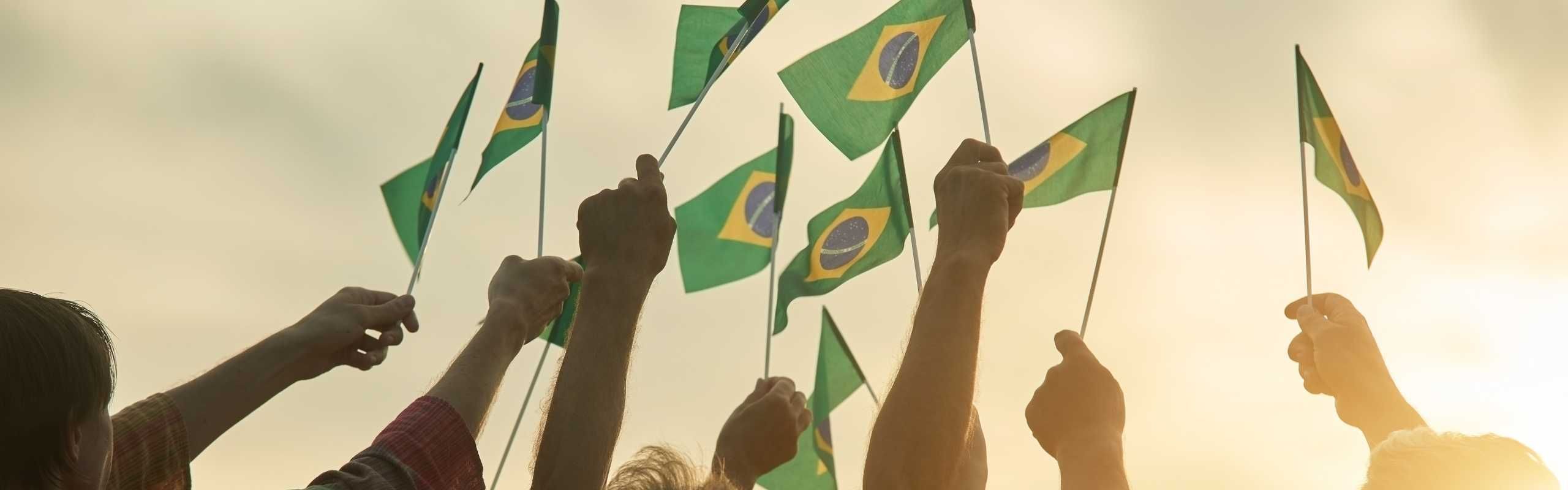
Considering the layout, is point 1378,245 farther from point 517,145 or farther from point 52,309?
point 52,309

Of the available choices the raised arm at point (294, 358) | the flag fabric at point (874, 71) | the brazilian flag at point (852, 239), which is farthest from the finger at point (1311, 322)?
the raised arm at point (294, 358)

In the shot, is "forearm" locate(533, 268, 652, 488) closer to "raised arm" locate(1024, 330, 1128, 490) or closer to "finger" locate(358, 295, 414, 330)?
"finger" locate(358, 295, 414, 330)

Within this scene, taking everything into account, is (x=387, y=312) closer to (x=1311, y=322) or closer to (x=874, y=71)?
(x=1311, y=322)

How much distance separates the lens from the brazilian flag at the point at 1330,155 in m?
7.51

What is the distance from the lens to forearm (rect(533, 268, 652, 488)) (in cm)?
210

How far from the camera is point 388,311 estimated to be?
3.02m

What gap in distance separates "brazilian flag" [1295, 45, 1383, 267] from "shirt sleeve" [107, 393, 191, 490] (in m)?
6.91

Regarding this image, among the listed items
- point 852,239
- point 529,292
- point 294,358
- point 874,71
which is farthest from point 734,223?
point 294,358

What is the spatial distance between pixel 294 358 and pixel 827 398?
6063 mm

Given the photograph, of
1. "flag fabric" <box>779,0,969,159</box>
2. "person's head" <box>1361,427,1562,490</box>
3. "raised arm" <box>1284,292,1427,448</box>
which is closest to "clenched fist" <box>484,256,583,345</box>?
"person's head" <box>1361,427,1562,490</box>

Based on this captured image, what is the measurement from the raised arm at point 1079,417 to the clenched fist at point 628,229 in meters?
1.12

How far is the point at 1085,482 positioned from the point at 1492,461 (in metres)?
1.02

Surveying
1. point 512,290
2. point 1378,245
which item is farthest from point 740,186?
point 512,290

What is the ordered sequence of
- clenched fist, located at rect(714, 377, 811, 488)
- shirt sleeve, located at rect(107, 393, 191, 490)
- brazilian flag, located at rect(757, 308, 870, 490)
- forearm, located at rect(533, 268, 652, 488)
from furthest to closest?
brazilian flag, located at rect(757, 308, 870, 490)
clenched fist, located at rect(714, 377, 811, 488)
shirt sleeve, located at rect(107, 393, 191, 490)
forearm, located at rect(533, 268, 652, 488)
